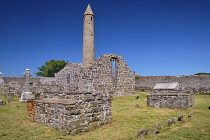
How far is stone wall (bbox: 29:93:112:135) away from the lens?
6.01 metres

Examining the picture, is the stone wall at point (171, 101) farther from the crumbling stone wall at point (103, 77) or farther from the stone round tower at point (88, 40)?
the stone round tower at point (88, 40)

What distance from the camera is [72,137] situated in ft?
18.7

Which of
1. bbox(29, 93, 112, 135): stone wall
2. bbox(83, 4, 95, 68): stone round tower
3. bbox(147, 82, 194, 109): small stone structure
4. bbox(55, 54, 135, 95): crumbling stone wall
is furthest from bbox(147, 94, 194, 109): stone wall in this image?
bbox(83, 4, 95, 68): stone round tower

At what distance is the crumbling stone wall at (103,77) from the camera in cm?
1875

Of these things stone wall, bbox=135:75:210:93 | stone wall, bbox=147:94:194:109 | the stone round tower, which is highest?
the stone round tower

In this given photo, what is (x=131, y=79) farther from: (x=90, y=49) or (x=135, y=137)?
(x=135, y=137)

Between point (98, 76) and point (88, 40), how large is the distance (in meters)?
8.03

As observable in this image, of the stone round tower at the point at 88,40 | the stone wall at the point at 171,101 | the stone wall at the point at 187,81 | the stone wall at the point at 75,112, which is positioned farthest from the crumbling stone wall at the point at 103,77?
the stone wall at the point at 187,81

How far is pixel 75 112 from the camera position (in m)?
6.13

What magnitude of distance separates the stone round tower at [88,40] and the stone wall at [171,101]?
1361 cm

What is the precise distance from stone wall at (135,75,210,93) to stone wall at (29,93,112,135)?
81.4ft

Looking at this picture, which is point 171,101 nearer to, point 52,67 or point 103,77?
point 103,77

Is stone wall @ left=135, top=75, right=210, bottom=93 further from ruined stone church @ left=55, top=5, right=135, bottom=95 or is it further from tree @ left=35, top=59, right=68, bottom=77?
tree @ left=35, top=59, right=68, bottom=77

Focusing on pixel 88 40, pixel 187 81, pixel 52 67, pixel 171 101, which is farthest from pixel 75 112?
pixel 52 67
